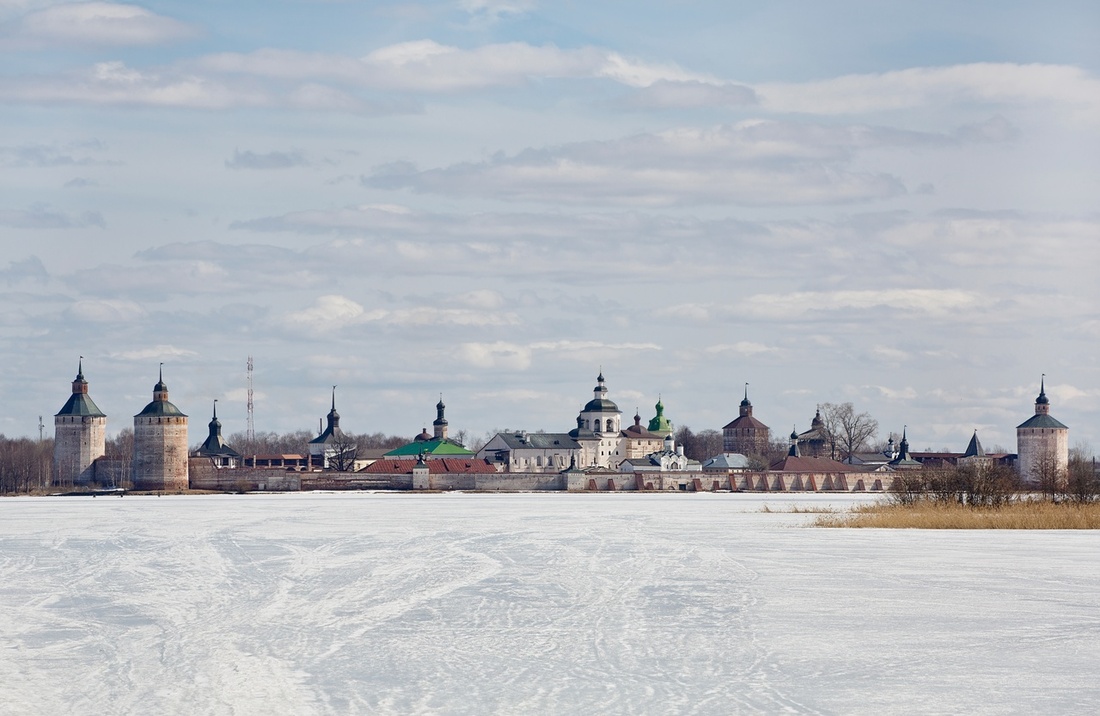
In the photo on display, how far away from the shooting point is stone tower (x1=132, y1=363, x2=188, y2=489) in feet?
257

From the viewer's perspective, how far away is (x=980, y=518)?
2527 centimetres

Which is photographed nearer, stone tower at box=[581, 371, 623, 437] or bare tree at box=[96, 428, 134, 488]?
bare tree at box=[96, 428, 134, 488]

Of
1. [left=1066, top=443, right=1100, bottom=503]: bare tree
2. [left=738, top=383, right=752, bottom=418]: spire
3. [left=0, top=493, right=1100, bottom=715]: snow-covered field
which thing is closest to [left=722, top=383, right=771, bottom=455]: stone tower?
[left=738, top=383, right=752, bottom=418]: spire

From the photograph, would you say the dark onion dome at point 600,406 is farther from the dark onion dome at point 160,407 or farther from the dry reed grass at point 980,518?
the dry reed grass at point 980,518

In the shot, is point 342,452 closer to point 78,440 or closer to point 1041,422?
point 78,440

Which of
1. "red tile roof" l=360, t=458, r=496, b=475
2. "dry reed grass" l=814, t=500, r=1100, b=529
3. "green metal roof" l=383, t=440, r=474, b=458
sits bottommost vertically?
"dry reed grass" l=814, t=500, r=1100, b=529

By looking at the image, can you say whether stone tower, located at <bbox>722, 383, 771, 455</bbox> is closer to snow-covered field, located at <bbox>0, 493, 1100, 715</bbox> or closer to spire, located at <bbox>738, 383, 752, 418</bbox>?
spire, located at <bbox>738, 383, 752, 418</bbox>

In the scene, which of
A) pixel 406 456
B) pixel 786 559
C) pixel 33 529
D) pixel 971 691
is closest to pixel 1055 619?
pixel 971 691

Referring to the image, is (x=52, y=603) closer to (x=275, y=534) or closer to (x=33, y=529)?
(x=275, y=534)

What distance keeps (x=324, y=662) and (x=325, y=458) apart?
96.4 metres

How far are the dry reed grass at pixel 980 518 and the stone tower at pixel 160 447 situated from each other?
5717 cm

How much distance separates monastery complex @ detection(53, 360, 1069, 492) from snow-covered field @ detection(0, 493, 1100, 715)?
58686 millimetres

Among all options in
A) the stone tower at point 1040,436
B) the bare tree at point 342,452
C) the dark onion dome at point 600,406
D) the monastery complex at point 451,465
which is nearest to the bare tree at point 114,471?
the monastery complex at point 451,465

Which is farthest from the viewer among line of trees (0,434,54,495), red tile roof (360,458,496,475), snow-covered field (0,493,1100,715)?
red tile roof (360,458,496,475)
